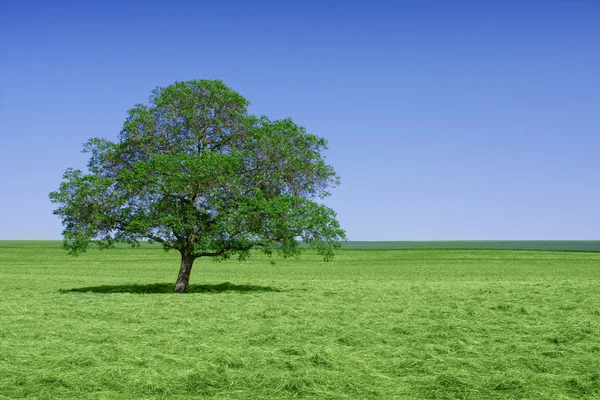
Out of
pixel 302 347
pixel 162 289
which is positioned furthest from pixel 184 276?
pixel 302 347

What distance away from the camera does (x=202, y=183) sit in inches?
1078

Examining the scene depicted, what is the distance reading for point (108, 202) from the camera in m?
27.7

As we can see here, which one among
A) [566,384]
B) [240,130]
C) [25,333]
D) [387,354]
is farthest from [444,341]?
[240,130]

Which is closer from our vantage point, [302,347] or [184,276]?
[302,347]

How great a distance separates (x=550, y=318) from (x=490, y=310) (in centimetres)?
235

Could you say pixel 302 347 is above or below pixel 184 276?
below

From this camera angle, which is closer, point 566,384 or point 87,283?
point 566,384

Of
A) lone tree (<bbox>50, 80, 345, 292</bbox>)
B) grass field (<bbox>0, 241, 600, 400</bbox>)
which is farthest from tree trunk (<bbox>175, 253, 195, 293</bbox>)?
grass field (<bbox>0, 241, 600, 400</bbox>)

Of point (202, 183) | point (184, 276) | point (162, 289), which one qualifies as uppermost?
point (202, 183)

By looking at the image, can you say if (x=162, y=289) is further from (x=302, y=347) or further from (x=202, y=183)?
(x=302, y=347)

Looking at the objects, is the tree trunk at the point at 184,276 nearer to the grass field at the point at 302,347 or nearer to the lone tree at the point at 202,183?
the lone tree at the point at 202,183

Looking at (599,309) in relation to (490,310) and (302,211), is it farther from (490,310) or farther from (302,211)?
(302,211)

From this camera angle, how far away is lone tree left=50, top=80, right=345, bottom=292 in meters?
27.2

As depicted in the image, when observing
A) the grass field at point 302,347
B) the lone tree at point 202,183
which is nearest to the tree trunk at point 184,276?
the lone tree at point 202,183
